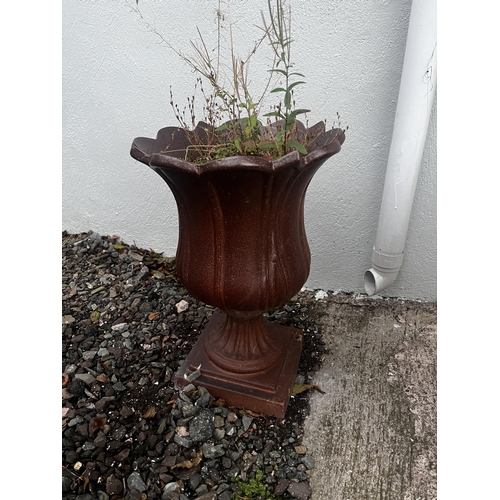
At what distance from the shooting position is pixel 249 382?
1878 millimetres

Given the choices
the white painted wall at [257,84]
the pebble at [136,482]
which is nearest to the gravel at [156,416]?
the pebble at [136,482]

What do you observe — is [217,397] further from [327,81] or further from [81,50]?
[81,50]

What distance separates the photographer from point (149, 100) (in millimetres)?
2520

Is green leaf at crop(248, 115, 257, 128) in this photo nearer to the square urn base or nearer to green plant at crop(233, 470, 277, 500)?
the square urn base

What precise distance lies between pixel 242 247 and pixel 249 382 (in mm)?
629

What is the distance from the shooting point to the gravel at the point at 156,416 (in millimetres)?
1608

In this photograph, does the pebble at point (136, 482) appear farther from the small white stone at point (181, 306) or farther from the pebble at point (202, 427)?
the small white stone at point (181, 306)

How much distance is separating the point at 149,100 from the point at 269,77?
0.72 m

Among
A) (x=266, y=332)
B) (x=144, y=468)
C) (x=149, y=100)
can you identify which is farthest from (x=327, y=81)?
(x=144, y=468)

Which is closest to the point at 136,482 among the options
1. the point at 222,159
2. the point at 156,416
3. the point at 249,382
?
the point at 156,416

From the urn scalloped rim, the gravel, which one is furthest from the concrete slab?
the urn scalloped rim

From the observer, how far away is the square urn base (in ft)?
6.01

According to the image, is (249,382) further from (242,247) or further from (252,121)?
(252,121)

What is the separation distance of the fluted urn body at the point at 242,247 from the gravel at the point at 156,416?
12 cm
